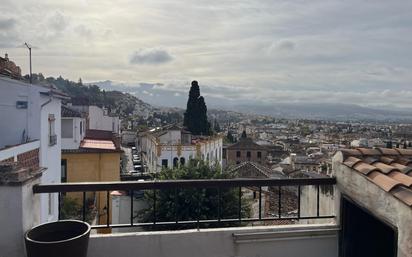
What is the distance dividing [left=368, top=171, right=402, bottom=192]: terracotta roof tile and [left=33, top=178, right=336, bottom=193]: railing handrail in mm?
535

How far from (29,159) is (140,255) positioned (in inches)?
399

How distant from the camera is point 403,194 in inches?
98.6

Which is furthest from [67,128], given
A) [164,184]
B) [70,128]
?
[164,184]

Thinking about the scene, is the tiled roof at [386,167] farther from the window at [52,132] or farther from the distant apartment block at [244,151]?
the distant apartment block at [244,151]

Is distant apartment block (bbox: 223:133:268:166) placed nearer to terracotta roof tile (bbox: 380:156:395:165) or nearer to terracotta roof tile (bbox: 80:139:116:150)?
terracotta roof tile (bbox: 80:139:116:150)

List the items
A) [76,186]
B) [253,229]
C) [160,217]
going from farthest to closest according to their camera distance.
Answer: [160,217] < [253,229] < [76,186]

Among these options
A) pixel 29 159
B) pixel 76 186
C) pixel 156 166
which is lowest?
pixel 156 166

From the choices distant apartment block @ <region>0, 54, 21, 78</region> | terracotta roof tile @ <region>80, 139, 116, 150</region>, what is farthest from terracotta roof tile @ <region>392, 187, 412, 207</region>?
terracotta roof tile @ <region>80, 139, 116, 150</region>

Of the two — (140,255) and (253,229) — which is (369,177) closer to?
(253,229)

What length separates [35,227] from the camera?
9.17ft

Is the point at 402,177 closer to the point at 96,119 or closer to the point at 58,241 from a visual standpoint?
the point at 58,241

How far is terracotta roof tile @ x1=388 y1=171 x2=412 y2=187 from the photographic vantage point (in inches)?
103

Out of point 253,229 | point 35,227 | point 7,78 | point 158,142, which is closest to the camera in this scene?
point 35,227

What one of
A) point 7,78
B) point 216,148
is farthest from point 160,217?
point 216,148
